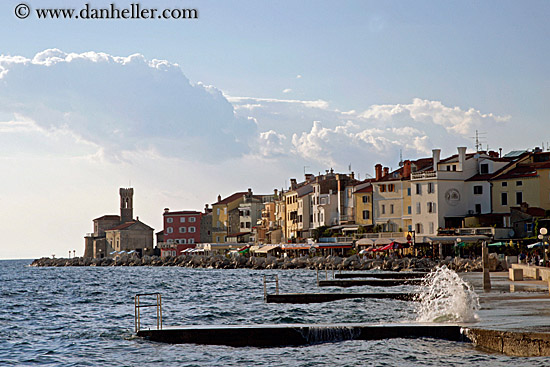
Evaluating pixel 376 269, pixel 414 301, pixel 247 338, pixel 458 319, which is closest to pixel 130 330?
pixel 247 338

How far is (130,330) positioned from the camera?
26.7 m

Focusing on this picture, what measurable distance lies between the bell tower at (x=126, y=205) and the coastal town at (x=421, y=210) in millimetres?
52074

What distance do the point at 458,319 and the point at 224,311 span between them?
14.4 meters

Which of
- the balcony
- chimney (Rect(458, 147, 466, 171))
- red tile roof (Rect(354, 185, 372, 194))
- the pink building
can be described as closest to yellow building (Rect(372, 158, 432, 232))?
red tile roof (Rect(354, 185, 372, 194))

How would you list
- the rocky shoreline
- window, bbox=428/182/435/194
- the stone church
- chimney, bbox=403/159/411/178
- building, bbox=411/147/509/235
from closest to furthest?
the rocky shoreline
building, bbox=411/147/509/235
window, bbox=428/182/435/194
chimney, bbox=403/159/411/178
the stone church

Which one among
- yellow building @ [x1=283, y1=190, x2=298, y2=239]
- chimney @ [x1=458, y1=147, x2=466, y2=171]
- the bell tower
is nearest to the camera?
chimney @ [x1=458, y1=147, x2=466, y2=171]

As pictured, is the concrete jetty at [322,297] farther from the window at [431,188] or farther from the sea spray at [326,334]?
the window at [431,188]

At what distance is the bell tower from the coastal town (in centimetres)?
5207

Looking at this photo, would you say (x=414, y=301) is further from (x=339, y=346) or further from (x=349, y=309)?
(x=339, y=346)

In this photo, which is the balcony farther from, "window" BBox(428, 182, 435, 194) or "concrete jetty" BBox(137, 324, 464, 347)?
"concrete jetty" BBox(137, 324, 464, 347)

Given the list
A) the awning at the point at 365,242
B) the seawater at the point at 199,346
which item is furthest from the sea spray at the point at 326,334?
the awning at the point at 365,242

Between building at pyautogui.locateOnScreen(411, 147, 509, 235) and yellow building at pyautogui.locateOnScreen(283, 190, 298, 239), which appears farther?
yellow building at pyautogui.locateOnScreen(283, 190, 298, 239)

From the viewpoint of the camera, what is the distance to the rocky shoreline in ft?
216

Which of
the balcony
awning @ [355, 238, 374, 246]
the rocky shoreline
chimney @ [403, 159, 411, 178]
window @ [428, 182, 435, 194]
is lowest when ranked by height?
the rocky shoreline
